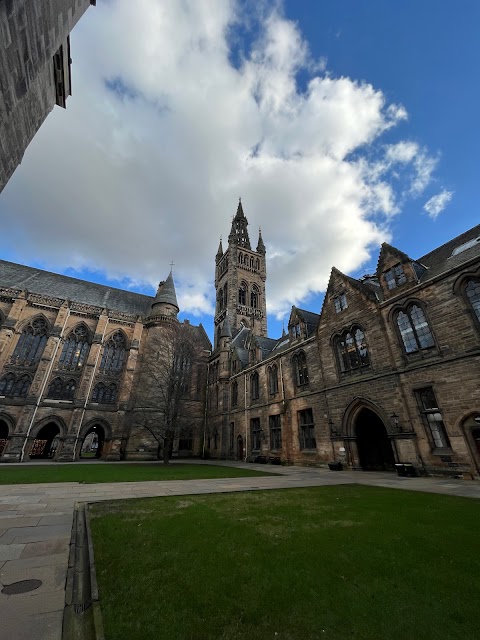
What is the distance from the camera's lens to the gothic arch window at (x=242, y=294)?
54.9 metres

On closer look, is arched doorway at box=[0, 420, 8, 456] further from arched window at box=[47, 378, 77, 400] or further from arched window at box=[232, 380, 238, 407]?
arched window at box=[232, 380, 238, 407]

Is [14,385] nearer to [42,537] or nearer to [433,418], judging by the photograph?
[42,537]

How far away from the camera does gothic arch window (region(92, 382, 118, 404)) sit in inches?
1270

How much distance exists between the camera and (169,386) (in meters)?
26.6

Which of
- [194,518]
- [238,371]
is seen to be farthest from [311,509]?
[238,371]

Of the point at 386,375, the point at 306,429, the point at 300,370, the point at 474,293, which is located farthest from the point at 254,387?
the point at 474,293

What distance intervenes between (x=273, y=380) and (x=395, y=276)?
13416mm

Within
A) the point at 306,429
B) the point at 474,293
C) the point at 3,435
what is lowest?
the point at 306,429

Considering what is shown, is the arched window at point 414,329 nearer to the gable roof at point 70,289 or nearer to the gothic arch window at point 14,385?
the gable roof at point 70,289

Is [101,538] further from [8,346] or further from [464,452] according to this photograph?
[8,346]

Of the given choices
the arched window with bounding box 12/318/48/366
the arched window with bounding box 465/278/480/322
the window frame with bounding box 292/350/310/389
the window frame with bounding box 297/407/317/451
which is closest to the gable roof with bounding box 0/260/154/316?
the arched window with bounding box 12/318/48/366

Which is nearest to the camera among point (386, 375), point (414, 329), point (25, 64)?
point (25, 64)

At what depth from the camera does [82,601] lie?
9.69ft

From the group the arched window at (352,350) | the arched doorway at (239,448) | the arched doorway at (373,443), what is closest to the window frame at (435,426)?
the arched window at (352,350)
